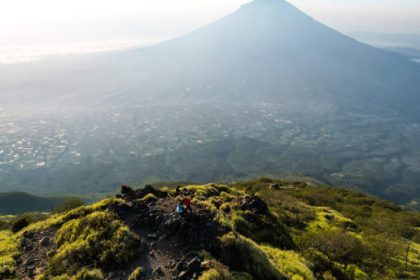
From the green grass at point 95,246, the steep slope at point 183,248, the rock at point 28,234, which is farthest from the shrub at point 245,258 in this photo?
the rock at point 28,234

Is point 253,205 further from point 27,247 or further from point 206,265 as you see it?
point 27,247

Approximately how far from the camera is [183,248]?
945 inches

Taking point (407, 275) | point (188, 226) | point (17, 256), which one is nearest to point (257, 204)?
point (188, 226)

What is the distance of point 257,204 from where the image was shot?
3891 centimetres

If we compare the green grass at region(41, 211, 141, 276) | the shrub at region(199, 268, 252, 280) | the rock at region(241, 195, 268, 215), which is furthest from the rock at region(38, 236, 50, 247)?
the rock at region(241, 195, 268, 215)

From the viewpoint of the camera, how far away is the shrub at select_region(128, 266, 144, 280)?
2166 centimetres

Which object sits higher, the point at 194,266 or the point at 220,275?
the point at 194,266

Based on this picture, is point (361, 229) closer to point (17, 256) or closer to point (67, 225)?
point (67, 225)

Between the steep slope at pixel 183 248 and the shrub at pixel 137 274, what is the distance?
2.6 inches

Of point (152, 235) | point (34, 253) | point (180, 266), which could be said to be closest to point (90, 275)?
A: point (152, 235)

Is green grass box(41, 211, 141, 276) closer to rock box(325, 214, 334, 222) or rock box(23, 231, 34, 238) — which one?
rock box(23, 231, 34, 238)

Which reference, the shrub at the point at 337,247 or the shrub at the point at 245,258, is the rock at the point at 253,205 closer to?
the shrub at the point at 337,247

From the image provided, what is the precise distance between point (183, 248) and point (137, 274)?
3574 mm

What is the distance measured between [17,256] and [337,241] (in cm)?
3183
